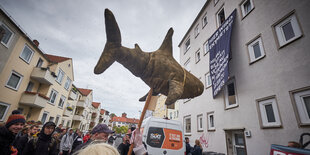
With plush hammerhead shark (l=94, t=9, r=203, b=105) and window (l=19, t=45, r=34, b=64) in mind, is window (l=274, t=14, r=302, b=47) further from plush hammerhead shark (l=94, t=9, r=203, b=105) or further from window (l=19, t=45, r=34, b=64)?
window (l=19, t=45, r=34, b=64)

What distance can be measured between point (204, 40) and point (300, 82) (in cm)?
848

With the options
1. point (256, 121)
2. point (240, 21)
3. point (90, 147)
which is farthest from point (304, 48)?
point (90, 147)

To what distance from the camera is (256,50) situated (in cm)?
747

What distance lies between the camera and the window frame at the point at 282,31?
5.62m

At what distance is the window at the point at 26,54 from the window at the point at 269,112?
21.5 m

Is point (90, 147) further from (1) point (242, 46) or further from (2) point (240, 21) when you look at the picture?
(2) point (240, 21)

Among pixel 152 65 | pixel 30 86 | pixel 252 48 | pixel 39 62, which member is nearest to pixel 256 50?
pixel 252 48

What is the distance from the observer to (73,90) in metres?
27.4

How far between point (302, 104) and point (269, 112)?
51.0 inches

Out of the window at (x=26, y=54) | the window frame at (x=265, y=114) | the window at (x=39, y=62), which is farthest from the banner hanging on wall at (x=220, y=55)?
the window at (x=39, y=62)

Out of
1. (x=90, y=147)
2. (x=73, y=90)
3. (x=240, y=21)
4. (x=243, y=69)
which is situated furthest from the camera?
(x=73, y=90)

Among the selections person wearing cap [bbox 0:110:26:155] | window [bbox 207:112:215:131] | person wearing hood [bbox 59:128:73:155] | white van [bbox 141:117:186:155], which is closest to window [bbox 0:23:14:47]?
person wearing hood [bbox 59:128:73:155]

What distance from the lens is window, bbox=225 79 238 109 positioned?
26.9ft

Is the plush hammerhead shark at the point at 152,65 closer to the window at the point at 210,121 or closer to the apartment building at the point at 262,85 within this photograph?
the apartment building at the point at 262,85
